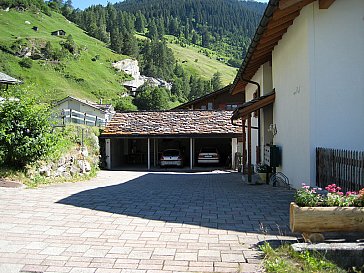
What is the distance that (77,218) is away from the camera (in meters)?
6.63

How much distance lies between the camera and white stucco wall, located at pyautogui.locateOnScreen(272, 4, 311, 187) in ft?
28.7

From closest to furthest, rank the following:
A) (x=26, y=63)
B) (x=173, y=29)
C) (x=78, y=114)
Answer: (x=78, y=114)
(x=26, y=63)
(x=173, y=29)

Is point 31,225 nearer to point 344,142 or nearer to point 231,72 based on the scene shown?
point 344,142

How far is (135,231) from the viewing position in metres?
5.78

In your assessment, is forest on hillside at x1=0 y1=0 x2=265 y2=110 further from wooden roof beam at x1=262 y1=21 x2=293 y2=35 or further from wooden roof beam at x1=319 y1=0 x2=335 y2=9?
wooden roof beam at x1=319 y1=0 x2=335 y2=9

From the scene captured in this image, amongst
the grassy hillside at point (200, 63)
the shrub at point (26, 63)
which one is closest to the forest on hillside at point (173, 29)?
the grassy hillside at point (200, 63)

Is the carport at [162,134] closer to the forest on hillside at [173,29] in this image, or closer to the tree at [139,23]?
the forest on hillside at [173,29]

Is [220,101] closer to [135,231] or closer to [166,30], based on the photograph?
[135,231]

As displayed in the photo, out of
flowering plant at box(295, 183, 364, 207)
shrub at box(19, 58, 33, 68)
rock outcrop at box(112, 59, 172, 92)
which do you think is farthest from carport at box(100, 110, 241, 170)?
rock outcrop at box(112, 59, 172, 92)

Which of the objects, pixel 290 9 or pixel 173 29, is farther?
pixel 173 29

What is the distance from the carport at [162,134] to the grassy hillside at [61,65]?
125 feet

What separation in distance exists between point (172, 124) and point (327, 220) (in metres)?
21.1

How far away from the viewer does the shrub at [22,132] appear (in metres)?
10.9

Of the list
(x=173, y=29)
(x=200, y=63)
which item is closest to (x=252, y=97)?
(x=200, y=63)
